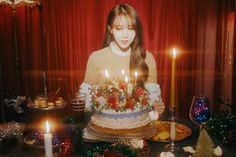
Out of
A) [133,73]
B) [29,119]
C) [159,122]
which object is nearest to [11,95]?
[29,119]

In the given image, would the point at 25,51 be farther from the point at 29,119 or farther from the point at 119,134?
the point at 119,134

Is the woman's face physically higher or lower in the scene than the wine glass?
higher

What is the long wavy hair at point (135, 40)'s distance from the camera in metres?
3.90

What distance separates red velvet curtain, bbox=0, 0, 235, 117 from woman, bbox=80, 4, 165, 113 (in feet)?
0.63

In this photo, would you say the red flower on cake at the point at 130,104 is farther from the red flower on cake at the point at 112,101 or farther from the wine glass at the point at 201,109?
the wine glass at the point at 201,109

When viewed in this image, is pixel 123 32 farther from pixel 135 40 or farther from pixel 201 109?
pixel 201 109

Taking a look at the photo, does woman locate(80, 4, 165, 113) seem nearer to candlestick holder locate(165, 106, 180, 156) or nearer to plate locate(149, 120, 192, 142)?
plate locate(149, 120, 192, 142)

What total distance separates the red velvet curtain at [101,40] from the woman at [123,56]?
0.63 ft

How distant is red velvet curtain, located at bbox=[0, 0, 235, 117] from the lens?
162 inches

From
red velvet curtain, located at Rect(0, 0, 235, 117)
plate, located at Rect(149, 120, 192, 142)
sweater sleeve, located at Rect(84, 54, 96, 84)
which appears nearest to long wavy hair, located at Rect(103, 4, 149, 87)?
red velvet curtain, located at Rect(0, 0, 235, 117)

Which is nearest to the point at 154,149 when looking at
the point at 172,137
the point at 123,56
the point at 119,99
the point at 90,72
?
the point at 172,137

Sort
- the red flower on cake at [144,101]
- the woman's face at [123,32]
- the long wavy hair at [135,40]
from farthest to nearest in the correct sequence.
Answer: the long wavy hair at [135,40] < the woman's face at [123,32] < the red flower on cake at [144,101]

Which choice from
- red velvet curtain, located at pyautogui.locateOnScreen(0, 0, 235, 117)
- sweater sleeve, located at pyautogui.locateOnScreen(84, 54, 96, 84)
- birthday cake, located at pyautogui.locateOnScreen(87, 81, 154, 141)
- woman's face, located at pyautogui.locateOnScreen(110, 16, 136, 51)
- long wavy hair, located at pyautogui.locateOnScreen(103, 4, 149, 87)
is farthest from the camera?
red velvet curtain, located at pyautogui.locateOnScreen(0, 0, 235, 117)

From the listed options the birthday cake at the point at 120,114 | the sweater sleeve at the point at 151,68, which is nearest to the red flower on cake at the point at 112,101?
the birthday cake at the point at 120,114
